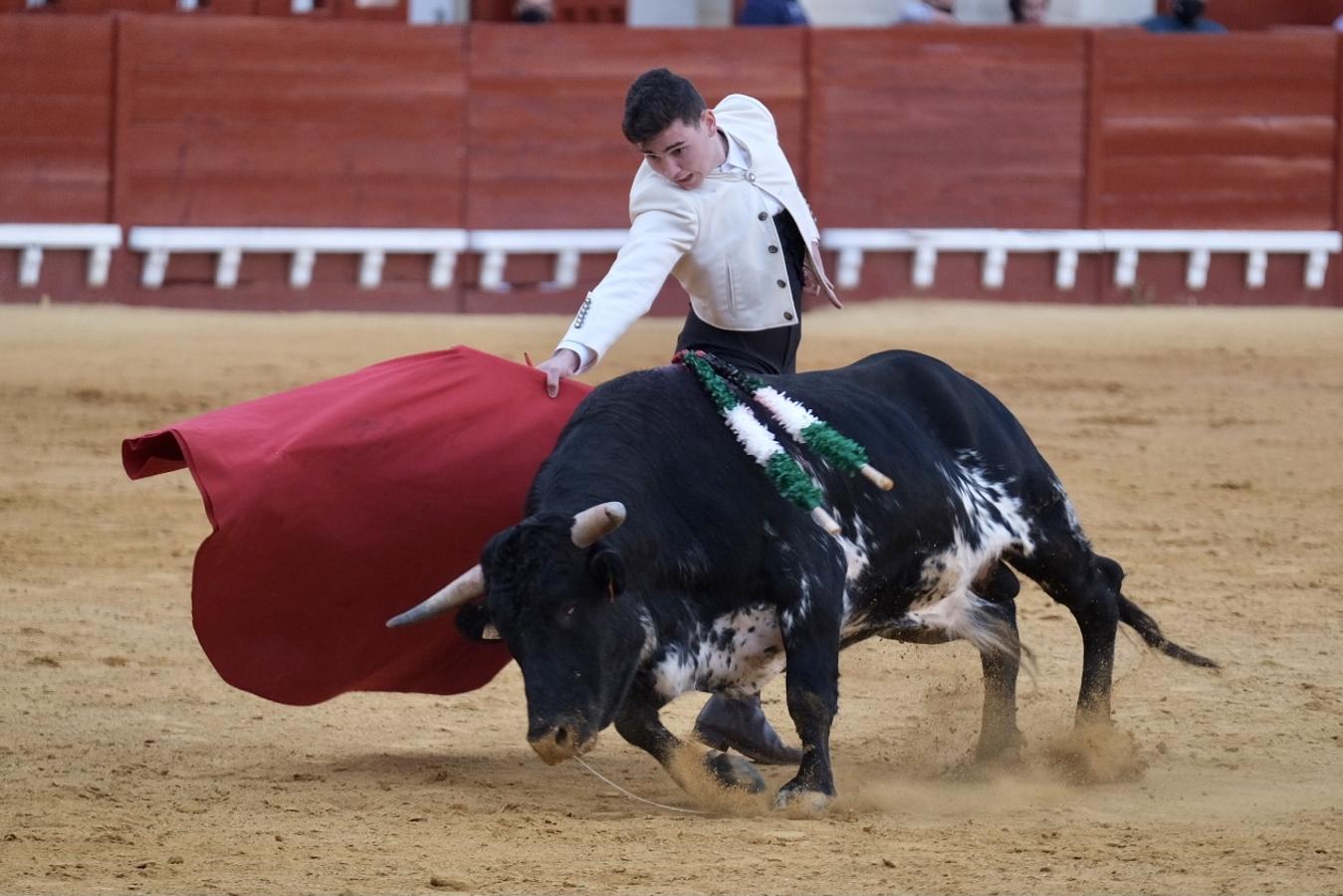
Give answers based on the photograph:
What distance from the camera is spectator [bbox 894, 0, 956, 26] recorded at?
11.1 meters

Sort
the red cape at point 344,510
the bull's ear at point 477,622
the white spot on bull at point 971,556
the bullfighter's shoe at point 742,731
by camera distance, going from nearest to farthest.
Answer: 1. the bull's ear at point 477,622
2. the red cape at point 344,510
3. the white spot on bull at point 971,556
4. the bullfighter's shoe at point 742,731

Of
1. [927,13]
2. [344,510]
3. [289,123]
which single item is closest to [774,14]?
[927,13]

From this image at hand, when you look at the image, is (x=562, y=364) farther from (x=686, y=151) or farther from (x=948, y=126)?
(x=948, y=126)

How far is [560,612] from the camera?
324cm

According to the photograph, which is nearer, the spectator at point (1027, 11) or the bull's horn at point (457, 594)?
the bull's horn at point (457, 594)

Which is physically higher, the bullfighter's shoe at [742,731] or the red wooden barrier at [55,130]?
the red wooden barrier at [55,130]

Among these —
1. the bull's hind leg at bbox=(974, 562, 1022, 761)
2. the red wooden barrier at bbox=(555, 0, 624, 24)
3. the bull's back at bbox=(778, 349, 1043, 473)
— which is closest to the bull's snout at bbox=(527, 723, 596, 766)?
the bull's back at bbox=(778, 349, 1043, 473)

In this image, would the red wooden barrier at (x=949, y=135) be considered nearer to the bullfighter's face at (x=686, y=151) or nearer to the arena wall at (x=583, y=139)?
the arena wall at (x=583, y=139)

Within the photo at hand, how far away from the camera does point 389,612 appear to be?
3904 mm

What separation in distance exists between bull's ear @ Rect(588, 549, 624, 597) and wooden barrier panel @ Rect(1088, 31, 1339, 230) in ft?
27.4

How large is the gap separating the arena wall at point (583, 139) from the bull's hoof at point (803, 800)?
7558 mm

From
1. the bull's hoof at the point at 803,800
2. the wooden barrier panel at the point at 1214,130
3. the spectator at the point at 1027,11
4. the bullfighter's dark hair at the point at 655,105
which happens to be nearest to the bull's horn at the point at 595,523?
the bull's hoof at the point at 803,800

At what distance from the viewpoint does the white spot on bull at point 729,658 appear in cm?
347

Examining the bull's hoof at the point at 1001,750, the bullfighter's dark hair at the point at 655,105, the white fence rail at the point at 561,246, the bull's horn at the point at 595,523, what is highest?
the bullfighter's dark hair at the point at 655,105
